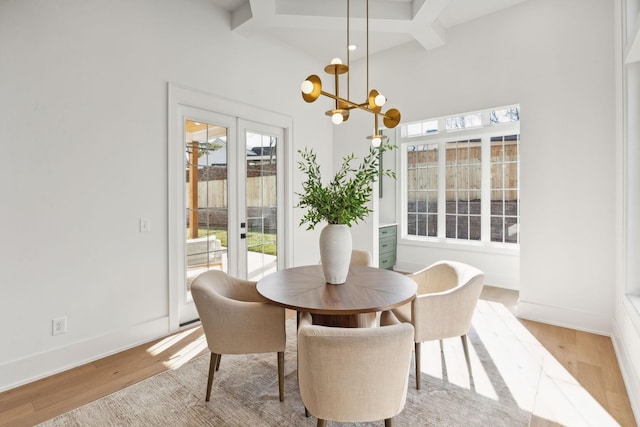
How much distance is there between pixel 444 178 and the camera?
5.15 meters

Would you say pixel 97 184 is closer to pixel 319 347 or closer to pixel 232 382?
pixel 232 382

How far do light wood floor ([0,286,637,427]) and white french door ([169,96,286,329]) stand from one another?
0.49 meters

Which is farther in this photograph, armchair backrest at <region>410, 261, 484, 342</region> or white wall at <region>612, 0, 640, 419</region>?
white wall at <region>612, 0, 640, 419</region>

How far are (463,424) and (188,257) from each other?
104 inches

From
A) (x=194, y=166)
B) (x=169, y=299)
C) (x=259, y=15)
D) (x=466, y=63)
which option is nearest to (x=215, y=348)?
(x=169, y=299)

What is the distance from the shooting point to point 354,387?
133 centimetres

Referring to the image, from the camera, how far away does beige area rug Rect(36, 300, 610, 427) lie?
72.3 inches

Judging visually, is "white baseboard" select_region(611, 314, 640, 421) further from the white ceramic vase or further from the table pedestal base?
the white ceramic vase

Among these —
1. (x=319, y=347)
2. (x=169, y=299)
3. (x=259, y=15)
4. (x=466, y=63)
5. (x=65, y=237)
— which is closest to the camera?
(x=319, y=347)

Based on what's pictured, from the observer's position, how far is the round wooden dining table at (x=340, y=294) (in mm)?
1676

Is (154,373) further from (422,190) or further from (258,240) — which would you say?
(422,190)

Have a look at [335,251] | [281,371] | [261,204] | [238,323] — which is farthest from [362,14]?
[281,371]

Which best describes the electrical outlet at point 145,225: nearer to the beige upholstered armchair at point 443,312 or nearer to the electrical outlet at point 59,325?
the electrical outlet at point 59,325

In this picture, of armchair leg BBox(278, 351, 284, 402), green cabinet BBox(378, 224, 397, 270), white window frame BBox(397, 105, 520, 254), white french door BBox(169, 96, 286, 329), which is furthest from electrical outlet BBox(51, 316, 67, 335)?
white window frame BBox(397, 105, 520, 254)
